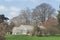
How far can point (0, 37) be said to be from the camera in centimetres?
1280

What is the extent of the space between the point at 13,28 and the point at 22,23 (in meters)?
4.49

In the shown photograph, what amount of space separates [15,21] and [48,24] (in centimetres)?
1428

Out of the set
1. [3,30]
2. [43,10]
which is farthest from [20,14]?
[3,30]

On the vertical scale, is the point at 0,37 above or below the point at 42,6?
below

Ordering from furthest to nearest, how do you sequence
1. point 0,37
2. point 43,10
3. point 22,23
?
1. point 22,23
2. point 43,10
3. point 0,37

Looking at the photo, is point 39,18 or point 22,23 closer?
point 39,18

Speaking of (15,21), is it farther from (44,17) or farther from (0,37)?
(0,37)

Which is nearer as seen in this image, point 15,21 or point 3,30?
point 3,30

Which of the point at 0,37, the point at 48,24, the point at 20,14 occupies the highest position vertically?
the point at 20,14

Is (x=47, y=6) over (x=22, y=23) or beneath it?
over

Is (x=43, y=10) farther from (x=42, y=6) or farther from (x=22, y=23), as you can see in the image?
(x=22, y=23)

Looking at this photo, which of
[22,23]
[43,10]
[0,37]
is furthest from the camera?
[22,23]

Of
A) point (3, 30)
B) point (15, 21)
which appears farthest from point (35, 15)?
point (3, 30)

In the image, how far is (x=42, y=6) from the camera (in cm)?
7412
